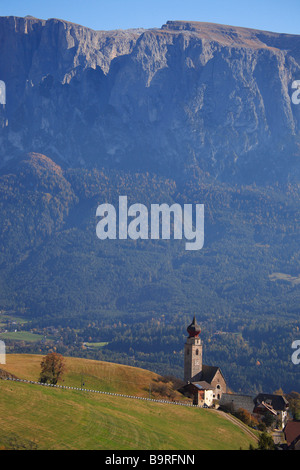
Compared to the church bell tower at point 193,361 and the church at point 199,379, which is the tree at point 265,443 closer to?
the church at point 199,379

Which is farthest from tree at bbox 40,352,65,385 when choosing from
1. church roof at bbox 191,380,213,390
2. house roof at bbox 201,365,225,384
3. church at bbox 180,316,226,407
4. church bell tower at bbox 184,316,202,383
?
house roof at bbox 201,365,225,384

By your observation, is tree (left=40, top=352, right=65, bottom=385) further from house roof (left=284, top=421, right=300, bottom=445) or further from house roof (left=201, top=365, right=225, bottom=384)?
house roof (left=284, top=421, right=300, bottom=445)

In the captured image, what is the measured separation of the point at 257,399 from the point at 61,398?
65.3 meters

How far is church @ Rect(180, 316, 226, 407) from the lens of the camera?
15425cm

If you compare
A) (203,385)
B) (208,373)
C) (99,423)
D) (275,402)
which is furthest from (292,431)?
(99,423)

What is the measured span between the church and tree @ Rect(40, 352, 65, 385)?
25.3m

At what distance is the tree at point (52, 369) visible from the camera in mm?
138125


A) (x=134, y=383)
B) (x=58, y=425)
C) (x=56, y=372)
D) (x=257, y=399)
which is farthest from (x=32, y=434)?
(x=257, y=399)

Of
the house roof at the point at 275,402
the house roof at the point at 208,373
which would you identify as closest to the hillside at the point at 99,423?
the house roof at the point at 208,373

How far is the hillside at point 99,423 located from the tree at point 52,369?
1813mm

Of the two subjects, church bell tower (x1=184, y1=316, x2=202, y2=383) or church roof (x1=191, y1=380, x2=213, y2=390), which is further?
church bell tower (x1=184, y1=316, x2=202, y2=383)

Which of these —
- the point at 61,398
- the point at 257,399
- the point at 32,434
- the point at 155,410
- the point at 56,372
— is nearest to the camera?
the point at 32,434
